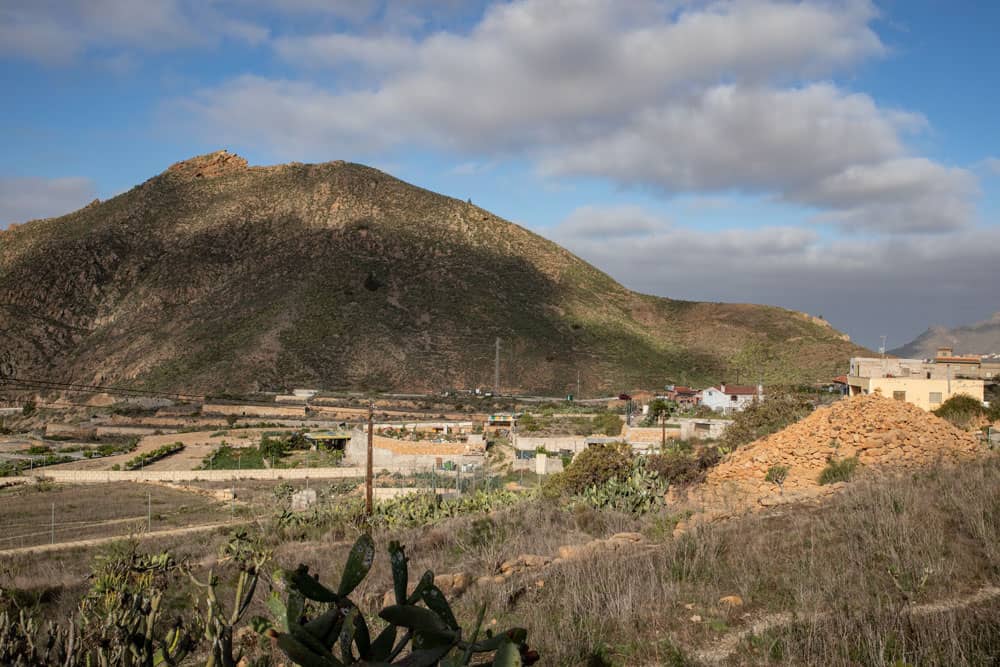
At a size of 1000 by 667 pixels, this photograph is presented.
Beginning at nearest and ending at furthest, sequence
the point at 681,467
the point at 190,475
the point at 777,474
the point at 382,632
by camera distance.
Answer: the point at 382,632
the point at 777,474
the point at 681,467
the point at 190,475

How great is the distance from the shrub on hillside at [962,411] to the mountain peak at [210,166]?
96.6 metres

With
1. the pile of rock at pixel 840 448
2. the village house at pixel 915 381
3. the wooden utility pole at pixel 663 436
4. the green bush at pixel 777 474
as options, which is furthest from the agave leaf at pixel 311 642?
the village house at pixel 915 381

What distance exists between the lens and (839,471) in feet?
43.0

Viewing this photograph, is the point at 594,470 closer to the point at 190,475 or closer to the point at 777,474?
the point at 777,474

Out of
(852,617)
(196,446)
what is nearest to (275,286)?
(196,446)

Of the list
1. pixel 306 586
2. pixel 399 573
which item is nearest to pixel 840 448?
pixel 399 573

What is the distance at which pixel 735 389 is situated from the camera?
49.8 meters

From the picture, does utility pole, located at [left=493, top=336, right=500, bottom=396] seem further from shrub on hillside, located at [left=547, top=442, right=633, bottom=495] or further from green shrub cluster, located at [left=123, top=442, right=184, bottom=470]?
shrub on hillside, located at [left=547, top=442, right=633, bottom=495]

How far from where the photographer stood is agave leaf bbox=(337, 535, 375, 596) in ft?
9.07

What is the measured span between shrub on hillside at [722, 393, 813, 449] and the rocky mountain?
30.6 metres

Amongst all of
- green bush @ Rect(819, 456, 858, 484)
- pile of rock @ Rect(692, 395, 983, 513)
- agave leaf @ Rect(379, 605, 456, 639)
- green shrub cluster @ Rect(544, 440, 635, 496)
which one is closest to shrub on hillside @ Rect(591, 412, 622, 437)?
green shrub cluster @ Rect(544, 440, 635, 496)

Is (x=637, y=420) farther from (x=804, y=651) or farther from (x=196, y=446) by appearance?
(x=804, y=651)

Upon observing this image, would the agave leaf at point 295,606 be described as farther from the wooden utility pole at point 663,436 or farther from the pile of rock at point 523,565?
the wooden utility pole at point 663,436

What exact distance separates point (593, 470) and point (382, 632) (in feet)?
49.5
